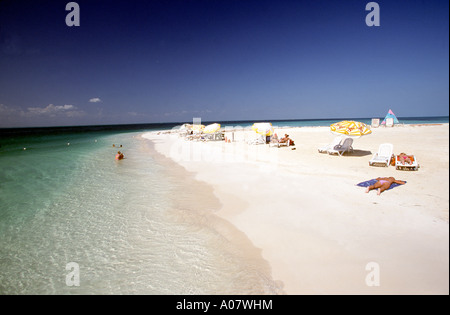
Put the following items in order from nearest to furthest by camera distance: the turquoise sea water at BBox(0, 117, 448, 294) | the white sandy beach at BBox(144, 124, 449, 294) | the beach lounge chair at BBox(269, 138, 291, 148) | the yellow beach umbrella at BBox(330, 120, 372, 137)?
the white sandy beach at BBox(144, 124, 449, 294)
the turquoise sea water at BBox(0, 117, 448, 294)
the yellow beach umbrella at BBox(330, 120, 372, 137)
the beach lounge chair at BBox(269, 138, 291, 148)

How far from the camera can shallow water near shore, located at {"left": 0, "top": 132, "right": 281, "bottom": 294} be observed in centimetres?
373

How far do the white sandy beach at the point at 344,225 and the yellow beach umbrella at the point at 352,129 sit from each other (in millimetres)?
2955

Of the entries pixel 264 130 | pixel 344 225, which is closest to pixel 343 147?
pixel 264 130

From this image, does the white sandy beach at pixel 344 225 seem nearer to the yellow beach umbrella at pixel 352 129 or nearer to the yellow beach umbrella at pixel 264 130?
the yellow beach umbrella at pixel 352 129

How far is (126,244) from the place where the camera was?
4895 mm

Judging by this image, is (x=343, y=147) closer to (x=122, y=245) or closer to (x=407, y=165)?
(x=407, y=165)

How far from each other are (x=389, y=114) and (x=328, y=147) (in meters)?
31.8

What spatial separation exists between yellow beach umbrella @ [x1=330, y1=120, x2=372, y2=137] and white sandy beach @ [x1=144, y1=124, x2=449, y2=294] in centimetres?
295

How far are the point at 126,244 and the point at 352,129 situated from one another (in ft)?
39.5

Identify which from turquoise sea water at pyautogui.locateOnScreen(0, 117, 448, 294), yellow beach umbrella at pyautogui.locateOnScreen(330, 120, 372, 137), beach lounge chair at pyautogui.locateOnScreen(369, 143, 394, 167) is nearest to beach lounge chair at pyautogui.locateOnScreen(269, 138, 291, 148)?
yellow beach umbrella at pyautogui.locateOnScreen(330, 120, 372, 137)

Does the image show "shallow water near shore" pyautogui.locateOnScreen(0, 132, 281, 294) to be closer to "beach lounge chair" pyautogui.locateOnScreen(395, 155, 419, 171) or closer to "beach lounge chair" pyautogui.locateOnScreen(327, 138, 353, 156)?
"beach lounge chair" pyautogui.locateOnScreen(395, 155, 419, 171)

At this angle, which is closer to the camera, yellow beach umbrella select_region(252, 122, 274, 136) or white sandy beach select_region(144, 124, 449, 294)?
white sandy beach select_region(144, 124, 449, 294)
